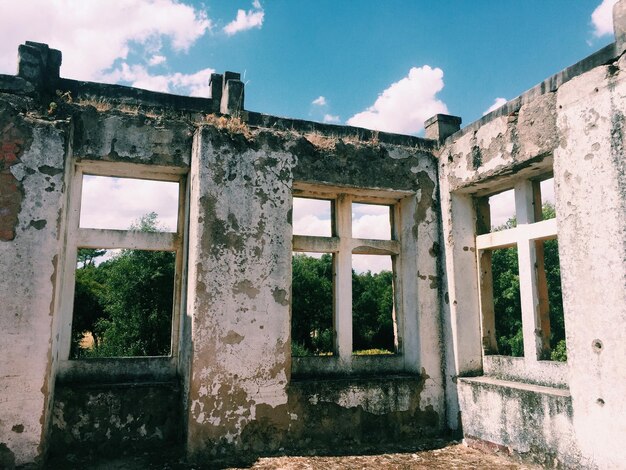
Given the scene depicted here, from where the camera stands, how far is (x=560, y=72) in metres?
4.71

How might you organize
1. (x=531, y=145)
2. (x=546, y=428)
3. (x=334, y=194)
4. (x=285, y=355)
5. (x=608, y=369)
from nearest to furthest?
(x=608, y=369), (x=546, y=428), (x=531, y=145), (x=285, y=355), (x=334, y=194)

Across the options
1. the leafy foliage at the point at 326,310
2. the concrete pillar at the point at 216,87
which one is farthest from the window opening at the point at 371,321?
the concrete pillar at the point at 216,87

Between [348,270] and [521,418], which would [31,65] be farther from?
[521,418]

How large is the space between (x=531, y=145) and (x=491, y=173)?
0.59 meters

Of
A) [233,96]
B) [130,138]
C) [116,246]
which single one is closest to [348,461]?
[116,246]

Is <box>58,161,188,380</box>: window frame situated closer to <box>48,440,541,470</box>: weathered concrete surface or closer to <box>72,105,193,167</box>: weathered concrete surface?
<box>72,105,193,167</box>: weathered concrete surface

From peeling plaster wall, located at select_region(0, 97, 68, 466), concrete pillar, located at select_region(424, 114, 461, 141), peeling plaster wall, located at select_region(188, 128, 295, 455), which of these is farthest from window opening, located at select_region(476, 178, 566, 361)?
peeling plaster wall, located at select_region(0, 97, 68, 466)

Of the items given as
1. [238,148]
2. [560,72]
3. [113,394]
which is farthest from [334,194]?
[113,394]

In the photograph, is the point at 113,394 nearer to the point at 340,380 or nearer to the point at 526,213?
the point at 340,380

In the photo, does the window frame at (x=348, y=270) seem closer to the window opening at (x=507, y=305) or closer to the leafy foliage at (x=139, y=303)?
the leafy foliage at (x=139, y=303)

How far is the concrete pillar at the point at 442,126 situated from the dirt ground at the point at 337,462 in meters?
4.03

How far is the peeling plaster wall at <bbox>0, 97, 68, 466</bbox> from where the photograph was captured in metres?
4.38

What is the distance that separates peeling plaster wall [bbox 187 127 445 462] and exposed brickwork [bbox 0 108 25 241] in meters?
1.67

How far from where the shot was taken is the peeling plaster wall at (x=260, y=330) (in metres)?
5.01
